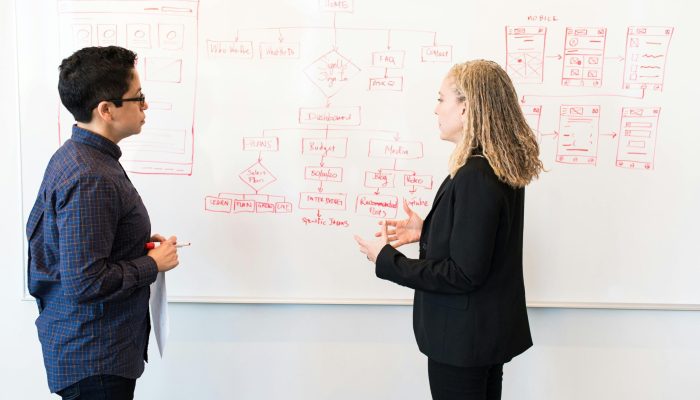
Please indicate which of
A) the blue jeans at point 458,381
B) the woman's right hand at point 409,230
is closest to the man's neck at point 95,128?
the woman's right hand at point 409,230

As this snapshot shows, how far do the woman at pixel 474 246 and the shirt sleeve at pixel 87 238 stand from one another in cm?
75

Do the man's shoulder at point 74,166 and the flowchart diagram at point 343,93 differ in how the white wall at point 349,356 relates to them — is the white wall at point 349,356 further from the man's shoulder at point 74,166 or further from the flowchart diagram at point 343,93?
the man's shoulder at point 74,166

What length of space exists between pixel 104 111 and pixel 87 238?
A: 14.2 inches

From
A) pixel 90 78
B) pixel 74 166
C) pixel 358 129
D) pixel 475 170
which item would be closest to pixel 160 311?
pixel 74 166

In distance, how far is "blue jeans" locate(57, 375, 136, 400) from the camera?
4.90 ft

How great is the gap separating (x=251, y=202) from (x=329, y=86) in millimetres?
570

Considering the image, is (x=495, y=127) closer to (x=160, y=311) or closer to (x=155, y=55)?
(x=160, y=311)

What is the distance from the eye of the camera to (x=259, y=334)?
7.63ft

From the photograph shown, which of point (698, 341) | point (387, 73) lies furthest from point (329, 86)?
point (698, 341)

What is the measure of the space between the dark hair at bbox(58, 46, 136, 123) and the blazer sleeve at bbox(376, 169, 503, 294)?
976 millimetres

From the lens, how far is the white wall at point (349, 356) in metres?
2.31

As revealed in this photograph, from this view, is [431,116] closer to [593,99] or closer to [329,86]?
[329,86]

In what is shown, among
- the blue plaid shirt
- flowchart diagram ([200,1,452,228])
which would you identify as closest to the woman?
flowchart diagram ([200,1,452,228])

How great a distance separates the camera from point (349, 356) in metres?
2.35
